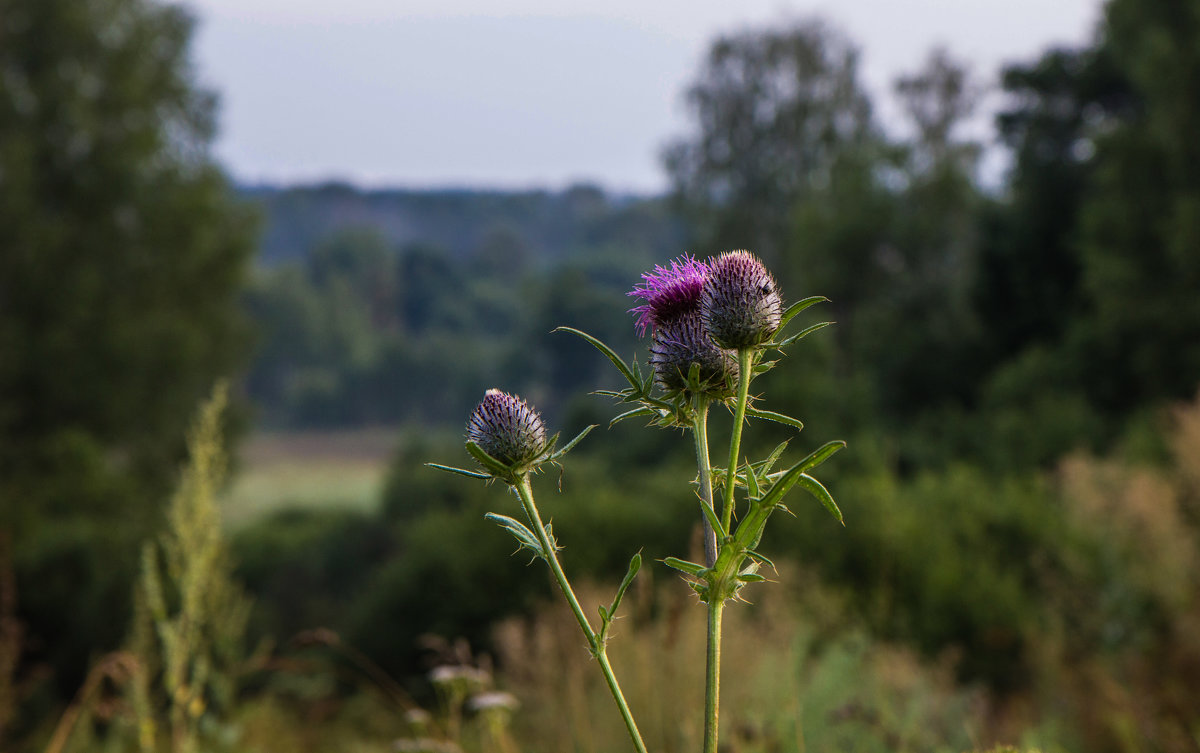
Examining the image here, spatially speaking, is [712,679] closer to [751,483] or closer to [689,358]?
[751,483]

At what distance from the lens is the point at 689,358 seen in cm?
146

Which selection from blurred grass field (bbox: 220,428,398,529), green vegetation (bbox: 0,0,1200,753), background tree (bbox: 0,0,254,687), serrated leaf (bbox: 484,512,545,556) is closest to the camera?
serrated leaf (bbox: 484,512,545,556)

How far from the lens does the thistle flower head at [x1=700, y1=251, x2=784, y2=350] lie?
1374 millimetres

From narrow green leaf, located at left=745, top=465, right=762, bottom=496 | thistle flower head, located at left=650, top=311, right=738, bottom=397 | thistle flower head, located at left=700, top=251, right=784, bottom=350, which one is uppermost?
thistle flower head, located at left=700, top=251, right=784, bottom=350

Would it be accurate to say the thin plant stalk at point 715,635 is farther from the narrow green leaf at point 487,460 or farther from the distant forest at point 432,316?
the distant forest at point 432,316

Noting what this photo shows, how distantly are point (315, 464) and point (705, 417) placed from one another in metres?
77.2

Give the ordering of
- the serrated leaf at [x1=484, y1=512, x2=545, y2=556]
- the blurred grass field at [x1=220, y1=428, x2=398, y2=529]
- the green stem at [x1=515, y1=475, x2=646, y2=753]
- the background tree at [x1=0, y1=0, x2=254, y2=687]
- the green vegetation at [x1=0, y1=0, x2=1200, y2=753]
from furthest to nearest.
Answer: the blurred grass field at [x1=220, y1=428, x2=398, y2=529] < the background tree at [x1=0, y1=0, x2=254, y2=687] < the green vegetation at [x1=0, y1=0, x2=1200, y2=753] < the serrated leaf at [x1=484, y1=512, x2=545, y2=556] < the green stem at [x1=515, y1=475, x2=646, y2=753]

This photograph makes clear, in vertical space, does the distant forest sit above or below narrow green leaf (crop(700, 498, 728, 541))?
below

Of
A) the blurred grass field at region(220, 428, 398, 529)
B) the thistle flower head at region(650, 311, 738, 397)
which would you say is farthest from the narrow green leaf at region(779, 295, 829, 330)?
the blurred grass field at region(220, 428, 398, 529)

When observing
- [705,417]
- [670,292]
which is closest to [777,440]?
[670,292]

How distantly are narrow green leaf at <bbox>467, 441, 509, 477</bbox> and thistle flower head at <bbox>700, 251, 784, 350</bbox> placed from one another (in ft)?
1.13

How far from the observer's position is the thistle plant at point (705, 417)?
1.17 m

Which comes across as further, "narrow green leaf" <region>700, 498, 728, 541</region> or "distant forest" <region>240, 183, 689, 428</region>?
"distant forest" <region>240, 183, 689, 428</region>

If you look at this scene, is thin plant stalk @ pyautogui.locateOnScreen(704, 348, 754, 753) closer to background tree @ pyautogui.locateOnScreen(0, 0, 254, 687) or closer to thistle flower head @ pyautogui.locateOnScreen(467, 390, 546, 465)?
thistle flower head @ pyautogui.locateOnScreen(467, 390, 546, 465)
